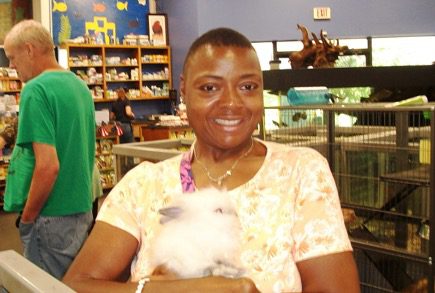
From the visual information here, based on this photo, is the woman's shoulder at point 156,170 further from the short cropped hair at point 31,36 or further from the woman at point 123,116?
the woman at point 123,116

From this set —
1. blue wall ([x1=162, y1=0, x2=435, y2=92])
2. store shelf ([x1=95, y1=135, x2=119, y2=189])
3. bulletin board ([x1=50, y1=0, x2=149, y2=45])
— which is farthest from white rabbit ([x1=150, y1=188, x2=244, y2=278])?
blue wall ([x1=162, y1=0, x2=435, y2=92])

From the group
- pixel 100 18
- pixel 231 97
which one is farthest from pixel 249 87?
pixel 100 18

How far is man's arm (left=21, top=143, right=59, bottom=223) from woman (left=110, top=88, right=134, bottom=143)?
687 centimetres

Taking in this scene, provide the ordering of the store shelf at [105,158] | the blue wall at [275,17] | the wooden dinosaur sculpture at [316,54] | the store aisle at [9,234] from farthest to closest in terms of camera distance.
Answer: the blue wall at [275,17] → the store shelf at [105,158] → the store aisle at [9,234] → the wooden dinosaur sculpture at [316,54]

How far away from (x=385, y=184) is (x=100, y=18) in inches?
352

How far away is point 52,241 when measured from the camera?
8.68ft

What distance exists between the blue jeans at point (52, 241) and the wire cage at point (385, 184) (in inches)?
40.1

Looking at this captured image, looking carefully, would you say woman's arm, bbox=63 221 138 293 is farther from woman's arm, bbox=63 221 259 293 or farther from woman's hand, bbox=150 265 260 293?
woman's hand, bbox=150 265 260 293

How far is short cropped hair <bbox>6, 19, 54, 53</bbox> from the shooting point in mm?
2695

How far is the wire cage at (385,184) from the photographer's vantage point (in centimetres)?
234

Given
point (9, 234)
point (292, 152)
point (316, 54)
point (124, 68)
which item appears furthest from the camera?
point (124, 68)

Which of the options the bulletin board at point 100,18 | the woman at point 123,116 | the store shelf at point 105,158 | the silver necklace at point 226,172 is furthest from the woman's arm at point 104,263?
the bulletin board at point 100,18

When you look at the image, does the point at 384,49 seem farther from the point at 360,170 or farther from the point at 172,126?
the point at 360,170

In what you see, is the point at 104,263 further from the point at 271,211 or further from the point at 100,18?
the point at 100,18
